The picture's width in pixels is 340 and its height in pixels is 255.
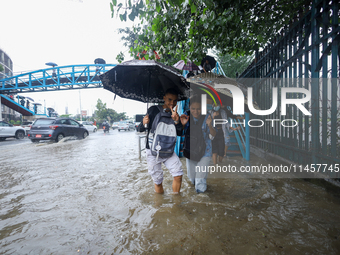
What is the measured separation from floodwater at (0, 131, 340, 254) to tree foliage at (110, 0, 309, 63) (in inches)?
102

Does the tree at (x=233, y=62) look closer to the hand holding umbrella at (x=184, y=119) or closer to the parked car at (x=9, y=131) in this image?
the hand holding umbrella at (x=184, y=119)

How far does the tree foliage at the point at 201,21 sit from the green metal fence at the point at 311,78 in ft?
1.50

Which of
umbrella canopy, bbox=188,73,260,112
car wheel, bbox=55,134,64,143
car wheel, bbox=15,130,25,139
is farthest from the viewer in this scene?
car wheel, bbox=15,130,25,139

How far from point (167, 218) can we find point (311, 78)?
354 centimetres

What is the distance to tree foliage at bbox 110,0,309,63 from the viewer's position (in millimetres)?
3154

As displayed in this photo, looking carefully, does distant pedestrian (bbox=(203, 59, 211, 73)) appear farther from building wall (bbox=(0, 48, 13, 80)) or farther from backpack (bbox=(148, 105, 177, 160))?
building wall (bbox=(0, 48, 13, 80))

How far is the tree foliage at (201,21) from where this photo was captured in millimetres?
3154

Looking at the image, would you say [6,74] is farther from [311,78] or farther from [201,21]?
[311,78]

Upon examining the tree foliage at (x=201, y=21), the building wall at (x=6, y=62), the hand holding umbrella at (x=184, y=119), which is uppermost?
the building wall at (x=6, y=62)

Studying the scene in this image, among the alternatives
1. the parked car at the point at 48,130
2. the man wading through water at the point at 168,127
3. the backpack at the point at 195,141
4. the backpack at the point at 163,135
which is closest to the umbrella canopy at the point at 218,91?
the backpack at the point at 195,141

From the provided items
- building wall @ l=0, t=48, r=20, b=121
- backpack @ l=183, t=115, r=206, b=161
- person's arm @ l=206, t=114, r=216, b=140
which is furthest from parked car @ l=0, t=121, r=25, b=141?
building wall @ l=0, t=48, r=20, b=121

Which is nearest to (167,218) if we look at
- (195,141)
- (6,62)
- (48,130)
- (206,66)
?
(195,141)

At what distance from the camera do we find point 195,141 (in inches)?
134

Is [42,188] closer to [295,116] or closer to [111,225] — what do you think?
[111,225]
